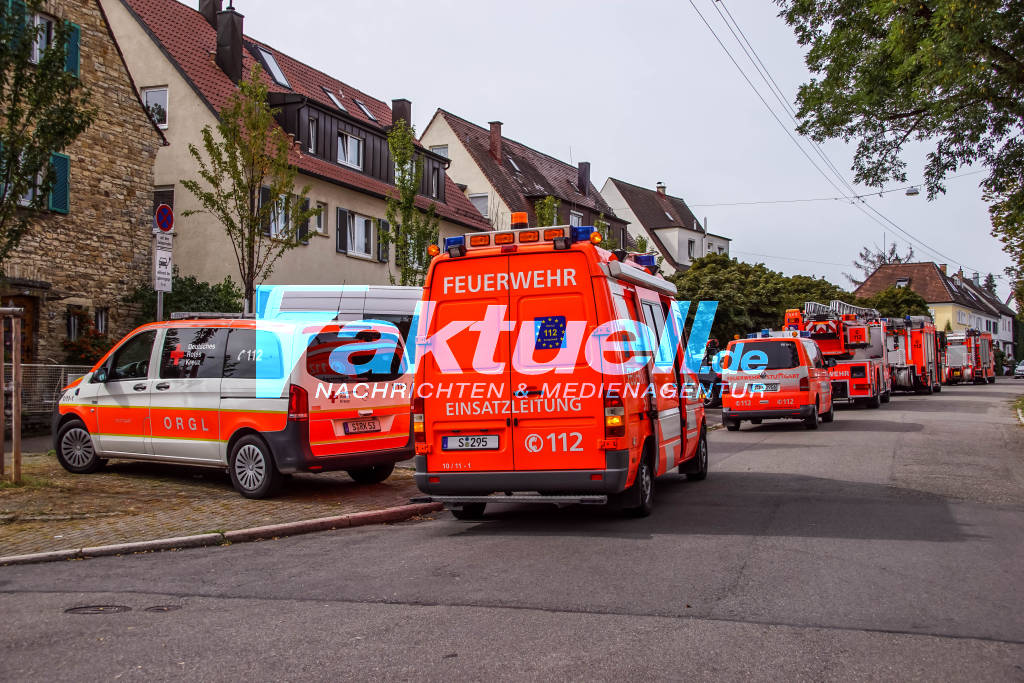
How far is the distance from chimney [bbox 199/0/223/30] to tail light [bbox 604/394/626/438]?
94.2ft

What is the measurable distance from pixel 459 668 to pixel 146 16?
28.9 metres

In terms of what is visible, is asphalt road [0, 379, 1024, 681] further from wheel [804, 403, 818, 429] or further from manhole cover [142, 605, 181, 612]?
wheel [804, 403, 818, 429]

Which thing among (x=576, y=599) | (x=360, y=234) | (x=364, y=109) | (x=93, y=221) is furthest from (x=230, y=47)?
(x=576, y=599)

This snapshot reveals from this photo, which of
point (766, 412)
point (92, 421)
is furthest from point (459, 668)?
point (766, 412)

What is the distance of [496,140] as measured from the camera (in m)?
49.2

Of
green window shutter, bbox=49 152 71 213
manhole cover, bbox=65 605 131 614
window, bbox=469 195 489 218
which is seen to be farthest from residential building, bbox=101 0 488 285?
manhole cover, bbox=65 605 131 614

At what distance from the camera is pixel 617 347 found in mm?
8430

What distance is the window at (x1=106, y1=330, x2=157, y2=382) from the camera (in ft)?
37.9

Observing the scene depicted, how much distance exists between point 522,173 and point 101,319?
99.8ft

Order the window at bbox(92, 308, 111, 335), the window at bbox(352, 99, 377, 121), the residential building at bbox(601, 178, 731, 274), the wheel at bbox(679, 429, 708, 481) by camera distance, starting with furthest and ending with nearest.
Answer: the residential building at bbox(601, 178, 731, 274), the window at bbox(352, 99, 377, 121), the window at bbox(92, 308, 111, 335), the wheel at bbox(679, 429, 708, 481)

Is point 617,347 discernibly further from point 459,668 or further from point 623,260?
point 459,668

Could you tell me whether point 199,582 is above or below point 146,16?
below

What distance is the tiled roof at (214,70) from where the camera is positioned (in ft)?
91.9

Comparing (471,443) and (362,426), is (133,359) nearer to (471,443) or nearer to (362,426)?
(362,426)
